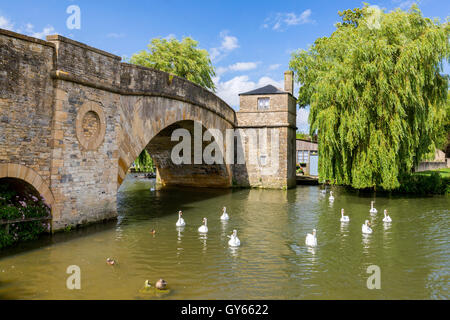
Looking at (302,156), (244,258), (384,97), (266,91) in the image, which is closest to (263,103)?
(266,91)

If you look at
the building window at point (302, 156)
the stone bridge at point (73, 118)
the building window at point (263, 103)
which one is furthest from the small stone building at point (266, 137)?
the stone bridge at point (73, 118)

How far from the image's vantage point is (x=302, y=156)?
1335 inches

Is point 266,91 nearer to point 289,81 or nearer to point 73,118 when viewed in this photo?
point 289,81

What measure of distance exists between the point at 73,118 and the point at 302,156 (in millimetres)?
26288

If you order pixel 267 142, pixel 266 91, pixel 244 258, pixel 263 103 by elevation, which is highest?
pixel 266 91

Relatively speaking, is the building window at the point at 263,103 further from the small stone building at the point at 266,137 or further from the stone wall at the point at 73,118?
the stone wall at the point at 73,118

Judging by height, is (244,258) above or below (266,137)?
below

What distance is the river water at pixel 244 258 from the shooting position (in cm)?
652

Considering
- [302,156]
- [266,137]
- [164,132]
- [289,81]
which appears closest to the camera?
[164,132]

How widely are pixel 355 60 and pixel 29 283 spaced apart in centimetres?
1542

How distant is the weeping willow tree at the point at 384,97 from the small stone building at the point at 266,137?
5.44 m

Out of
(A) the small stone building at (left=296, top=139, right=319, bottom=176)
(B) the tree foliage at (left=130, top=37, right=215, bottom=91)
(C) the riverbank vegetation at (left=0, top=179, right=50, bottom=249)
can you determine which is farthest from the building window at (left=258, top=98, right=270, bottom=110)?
(C) the riverbank vegetation at (left=0, top=179, right=50, bottom=249)

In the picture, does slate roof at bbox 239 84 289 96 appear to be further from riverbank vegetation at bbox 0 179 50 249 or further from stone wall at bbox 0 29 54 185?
riverbank vegetation at bbox 0 179 50 249

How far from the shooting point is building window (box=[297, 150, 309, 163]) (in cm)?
3353
